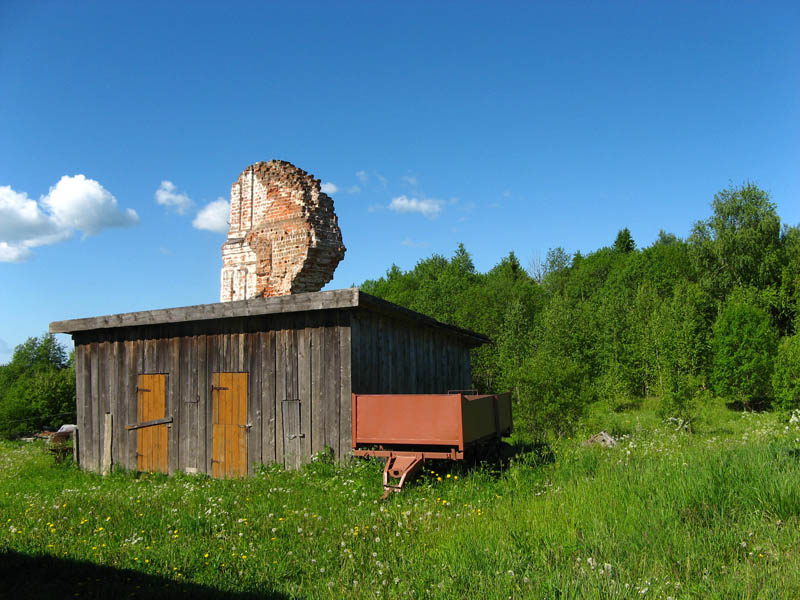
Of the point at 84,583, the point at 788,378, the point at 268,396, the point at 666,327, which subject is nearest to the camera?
the point at 84,583

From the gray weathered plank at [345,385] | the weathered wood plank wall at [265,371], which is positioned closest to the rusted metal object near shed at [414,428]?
the gray weathered plank at [345,385]

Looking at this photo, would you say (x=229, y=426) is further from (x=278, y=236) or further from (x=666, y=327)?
(x=666, y=327)

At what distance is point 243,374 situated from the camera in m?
10.9

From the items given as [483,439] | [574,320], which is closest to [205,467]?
[483,439]

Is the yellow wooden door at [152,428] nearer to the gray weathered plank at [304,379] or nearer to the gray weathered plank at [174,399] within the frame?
the gray weathered plank at [174,399]

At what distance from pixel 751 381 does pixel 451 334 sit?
21.8 metres

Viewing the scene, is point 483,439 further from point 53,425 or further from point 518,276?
point 518,276

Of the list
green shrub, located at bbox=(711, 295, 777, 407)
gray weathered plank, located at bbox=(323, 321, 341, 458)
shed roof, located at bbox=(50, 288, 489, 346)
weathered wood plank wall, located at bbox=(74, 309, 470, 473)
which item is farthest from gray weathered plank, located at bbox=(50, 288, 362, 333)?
green shrub, located at bbox=(711, 295, 777, 407)

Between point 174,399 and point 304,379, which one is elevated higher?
point 304,379

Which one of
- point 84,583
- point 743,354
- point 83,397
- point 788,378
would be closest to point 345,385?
A: point 84,583

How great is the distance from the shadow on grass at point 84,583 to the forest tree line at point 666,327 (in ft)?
Result: 43.8

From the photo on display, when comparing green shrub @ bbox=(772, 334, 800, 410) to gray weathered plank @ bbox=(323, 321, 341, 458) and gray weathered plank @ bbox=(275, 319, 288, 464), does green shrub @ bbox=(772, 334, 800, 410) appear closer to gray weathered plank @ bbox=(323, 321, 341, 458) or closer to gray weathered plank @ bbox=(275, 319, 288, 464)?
gray weathered plank @ bbox=(323, 321, 341, 458)

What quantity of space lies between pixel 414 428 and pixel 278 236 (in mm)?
7188

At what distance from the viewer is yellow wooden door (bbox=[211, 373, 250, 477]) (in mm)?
10773
